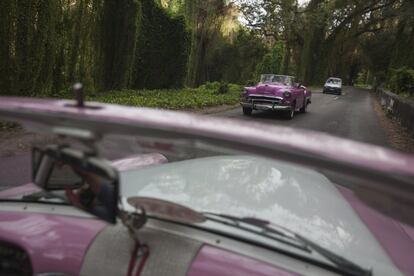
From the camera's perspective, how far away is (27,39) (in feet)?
39.9

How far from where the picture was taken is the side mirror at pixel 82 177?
1609mm

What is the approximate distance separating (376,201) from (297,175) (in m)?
1.17

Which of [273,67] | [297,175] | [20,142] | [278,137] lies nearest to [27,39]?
[20,142]

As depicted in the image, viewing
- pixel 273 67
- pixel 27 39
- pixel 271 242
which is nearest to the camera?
pixel 271 242

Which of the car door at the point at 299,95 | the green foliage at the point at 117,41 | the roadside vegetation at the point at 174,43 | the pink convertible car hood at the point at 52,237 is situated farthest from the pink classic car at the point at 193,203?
the green foliage at the point at 117,41

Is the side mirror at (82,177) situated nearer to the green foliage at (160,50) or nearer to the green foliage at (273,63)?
the green foliage at (160,50)

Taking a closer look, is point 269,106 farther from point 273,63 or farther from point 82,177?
point 273,63

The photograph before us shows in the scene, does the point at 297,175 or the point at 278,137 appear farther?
the point at 297,175

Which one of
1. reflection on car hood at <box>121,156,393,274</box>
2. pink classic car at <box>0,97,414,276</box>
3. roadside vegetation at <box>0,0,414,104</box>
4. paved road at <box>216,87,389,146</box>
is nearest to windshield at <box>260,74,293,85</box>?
paved road at <box>216,87,389,146</box>

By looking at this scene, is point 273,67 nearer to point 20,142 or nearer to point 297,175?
point 20,142

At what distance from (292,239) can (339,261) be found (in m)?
0.20

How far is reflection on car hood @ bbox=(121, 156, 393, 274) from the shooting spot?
2059 mm

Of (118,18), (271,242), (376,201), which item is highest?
(118,18)

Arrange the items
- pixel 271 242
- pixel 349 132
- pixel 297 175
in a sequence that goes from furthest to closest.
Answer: pixel 349 132 → pixel 297 175 → pixel 271 242
